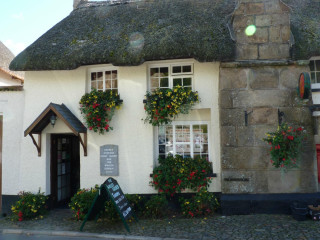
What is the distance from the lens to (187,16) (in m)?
8.34

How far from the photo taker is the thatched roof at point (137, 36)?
7191 mm

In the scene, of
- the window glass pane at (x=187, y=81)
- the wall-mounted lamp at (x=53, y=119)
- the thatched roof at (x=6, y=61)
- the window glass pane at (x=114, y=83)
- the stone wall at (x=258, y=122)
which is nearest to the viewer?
the stone wall at (x=258, y=122)

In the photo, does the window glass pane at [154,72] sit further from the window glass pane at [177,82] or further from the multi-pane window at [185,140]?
the multi-pane window at [185,140]

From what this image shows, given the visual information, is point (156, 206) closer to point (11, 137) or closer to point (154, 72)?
point (154, 72)

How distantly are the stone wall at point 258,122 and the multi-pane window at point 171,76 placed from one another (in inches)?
43.4

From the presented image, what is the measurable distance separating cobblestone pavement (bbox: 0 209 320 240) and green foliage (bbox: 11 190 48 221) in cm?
25

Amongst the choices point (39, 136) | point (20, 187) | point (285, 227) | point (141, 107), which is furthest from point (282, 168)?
point (20, 187)

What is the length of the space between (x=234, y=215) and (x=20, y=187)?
618 cm

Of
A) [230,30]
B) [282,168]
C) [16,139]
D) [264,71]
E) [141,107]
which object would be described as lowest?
[282,168]

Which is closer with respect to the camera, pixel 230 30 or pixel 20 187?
pixel 230 30

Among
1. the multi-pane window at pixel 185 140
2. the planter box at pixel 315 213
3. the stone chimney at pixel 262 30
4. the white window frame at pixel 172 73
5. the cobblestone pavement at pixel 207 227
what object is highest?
the stone chimney at pixel 262 30

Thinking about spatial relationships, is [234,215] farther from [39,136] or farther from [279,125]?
[39,136]

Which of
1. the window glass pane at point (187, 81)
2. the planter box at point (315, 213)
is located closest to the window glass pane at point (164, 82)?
the window glass pane at point (187, 81)

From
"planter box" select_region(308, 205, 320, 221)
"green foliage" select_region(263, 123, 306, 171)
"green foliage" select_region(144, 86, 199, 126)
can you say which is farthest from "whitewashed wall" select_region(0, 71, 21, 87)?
"planter box" select_region(308, 205, 320, 221)
